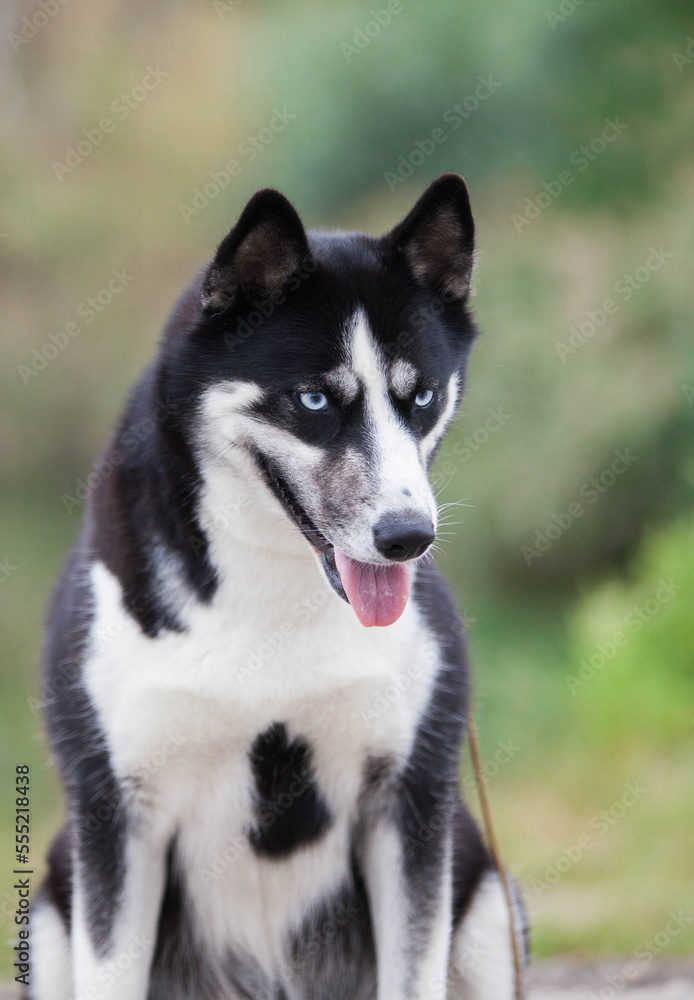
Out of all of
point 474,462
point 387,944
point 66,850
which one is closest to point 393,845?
point 387,944

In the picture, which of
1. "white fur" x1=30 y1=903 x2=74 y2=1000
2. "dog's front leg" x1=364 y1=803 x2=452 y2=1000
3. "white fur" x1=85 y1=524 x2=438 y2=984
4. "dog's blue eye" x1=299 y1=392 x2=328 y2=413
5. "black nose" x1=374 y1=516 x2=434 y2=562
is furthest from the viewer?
"white fur" x1=30 y1=903 x2=74 y2=1000

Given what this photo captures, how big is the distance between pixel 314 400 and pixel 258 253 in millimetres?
295

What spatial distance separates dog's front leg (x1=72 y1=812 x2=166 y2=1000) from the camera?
A: 2.25 metres

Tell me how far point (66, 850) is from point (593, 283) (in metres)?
5.48

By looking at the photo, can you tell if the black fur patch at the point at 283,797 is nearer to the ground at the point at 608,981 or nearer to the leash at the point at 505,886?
the leash at the point at 505,886

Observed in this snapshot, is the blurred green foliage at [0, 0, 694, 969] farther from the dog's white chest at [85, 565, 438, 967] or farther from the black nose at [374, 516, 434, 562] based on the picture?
the black nose at [374, 516, 434, 562]

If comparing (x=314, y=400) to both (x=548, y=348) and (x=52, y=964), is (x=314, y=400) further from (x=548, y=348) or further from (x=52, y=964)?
(x=548, y=348)

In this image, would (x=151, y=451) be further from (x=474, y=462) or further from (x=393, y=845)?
(x=474, y=462)

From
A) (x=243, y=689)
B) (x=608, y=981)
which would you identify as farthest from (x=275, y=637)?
(x=608, y=981)

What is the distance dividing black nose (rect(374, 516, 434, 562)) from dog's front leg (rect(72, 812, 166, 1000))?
807 mm

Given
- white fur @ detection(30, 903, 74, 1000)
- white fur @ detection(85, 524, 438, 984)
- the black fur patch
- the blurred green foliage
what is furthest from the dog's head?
the blurred green foliage

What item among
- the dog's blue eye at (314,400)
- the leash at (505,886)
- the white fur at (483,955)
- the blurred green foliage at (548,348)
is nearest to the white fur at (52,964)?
the white fur at (483,955)

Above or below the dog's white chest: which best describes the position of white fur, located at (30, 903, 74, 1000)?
below

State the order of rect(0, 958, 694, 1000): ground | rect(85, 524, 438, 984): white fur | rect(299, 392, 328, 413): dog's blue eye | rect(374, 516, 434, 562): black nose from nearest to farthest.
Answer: rect(374, 516, 434, 562): black nose → rect(299, 392, 328, 413): dog's blue eye → rect(85, 524, 438, 984): white fur → rect(0, 958, 694, 1000): ground
